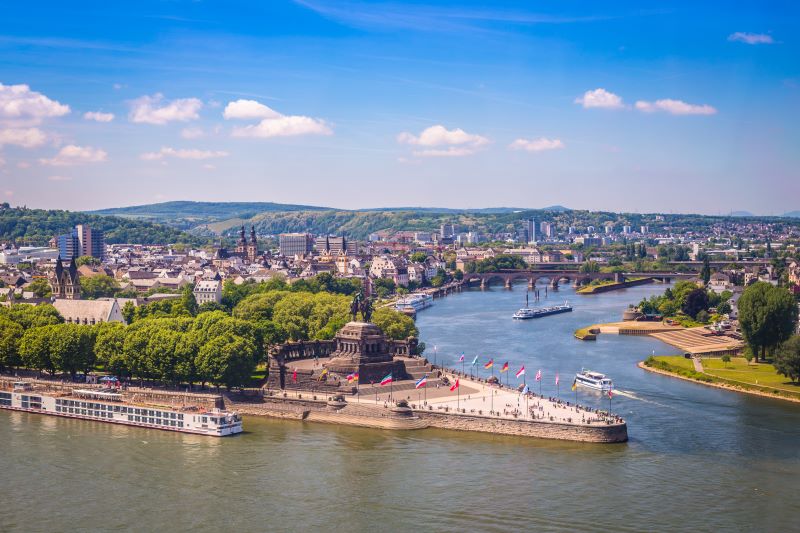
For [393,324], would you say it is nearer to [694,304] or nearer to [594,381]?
[594,381]

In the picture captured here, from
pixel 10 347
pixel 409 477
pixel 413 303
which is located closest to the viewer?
pixel 409 477

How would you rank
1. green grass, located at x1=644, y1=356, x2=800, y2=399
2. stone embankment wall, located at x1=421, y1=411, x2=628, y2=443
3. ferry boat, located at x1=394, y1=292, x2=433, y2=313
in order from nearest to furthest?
stone embankment wall, located at x1=421, y1=411, x2=628, y2=443 → green grass, located at x1=644, y1=356, x2=800, y2=399 → ferry boat, located at x1=394, y1=292, x2=433, y2=313

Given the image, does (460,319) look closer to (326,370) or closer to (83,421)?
(326,370)

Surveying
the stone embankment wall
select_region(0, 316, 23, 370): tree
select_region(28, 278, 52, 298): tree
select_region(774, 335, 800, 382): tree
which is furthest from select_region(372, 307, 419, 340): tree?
select_region(28, 278, 52, 298): tree

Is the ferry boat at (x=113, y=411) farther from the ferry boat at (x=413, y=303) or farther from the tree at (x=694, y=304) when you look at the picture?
the tree at (x=694, y=304)

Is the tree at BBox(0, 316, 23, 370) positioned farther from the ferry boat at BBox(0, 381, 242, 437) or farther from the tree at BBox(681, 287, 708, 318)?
the tree at BBox(681, 287, 708, 318)

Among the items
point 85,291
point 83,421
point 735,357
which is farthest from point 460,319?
point 83,421

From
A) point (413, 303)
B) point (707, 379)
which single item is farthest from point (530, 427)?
point (413, 303)
